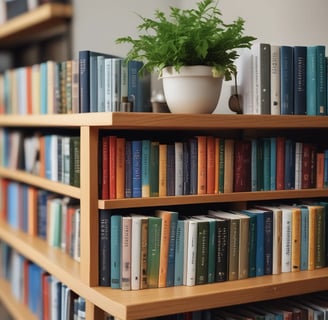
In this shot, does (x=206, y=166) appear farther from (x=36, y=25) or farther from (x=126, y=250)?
(x=36, y=25)

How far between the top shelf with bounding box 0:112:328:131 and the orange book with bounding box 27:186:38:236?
0.58m

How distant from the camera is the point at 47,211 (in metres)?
2.15

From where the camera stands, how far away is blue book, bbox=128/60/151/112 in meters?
1.71

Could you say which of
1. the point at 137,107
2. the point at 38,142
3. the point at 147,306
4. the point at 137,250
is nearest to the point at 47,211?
the point at 38,142

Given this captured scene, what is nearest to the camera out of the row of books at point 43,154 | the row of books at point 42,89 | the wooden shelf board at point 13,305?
the row of books at point 43,154

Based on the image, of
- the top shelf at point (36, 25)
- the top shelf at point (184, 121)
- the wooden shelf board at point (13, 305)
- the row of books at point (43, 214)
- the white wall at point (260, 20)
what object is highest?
the top shelf at point (36, 25)

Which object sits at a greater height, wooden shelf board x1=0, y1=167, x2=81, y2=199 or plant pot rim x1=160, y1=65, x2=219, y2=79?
plant pot rim x1=160, y1=65, x2=219, y2=79

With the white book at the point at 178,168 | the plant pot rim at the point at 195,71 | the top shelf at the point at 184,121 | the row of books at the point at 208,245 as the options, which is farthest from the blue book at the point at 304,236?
the plant pot rim at the point at 195,71

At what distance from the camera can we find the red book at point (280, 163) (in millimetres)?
1652

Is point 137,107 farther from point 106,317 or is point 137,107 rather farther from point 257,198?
point 106,317

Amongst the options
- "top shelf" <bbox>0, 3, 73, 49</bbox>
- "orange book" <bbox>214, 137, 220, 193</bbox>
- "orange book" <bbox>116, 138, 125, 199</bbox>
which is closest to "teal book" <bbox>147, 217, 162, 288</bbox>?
"orange book" <bbox>116, 138, 125, 199</bbox>

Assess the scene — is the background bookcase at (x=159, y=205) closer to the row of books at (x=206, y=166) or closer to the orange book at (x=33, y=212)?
the row of books at (x=206, y=166)

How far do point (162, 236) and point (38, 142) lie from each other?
0.93m

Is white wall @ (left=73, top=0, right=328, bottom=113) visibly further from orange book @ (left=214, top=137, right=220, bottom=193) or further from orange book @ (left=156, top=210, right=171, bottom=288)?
orange book @ (left=156, top=210, right=171, bottom=288)
